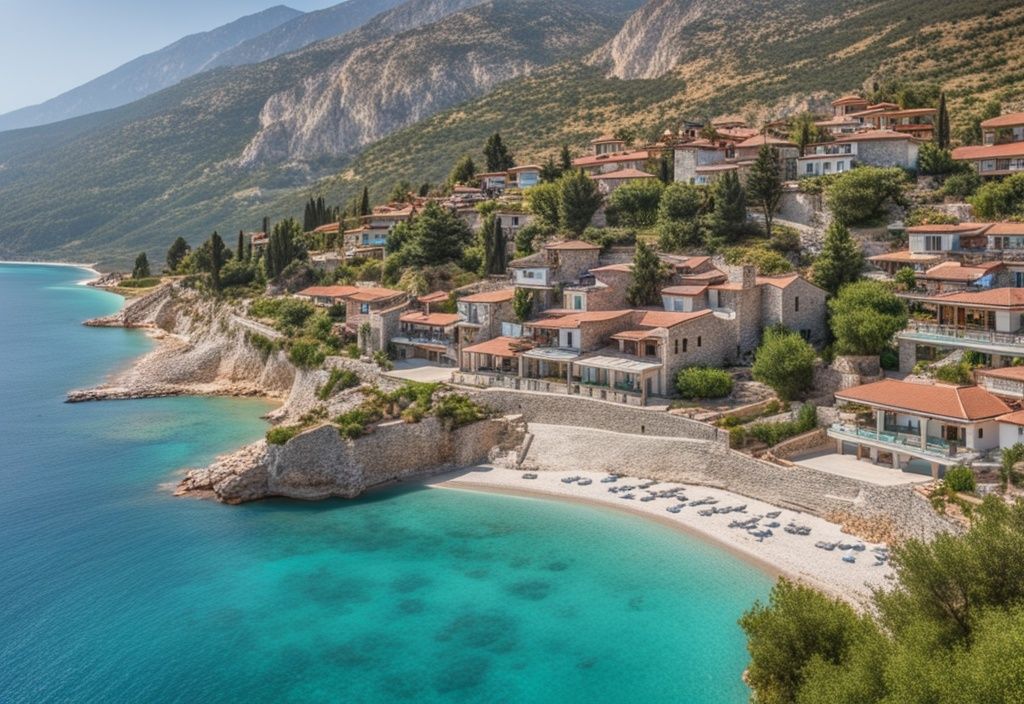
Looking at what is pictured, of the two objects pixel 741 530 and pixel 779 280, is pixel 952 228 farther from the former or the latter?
pixel 741 530

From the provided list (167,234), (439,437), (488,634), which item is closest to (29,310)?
(167,234)

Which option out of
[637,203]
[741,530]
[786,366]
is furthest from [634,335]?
[637,203]

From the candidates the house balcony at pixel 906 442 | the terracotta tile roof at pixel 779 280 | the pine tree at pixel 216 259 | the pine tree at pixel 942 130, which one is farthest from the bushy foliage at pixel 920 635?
the pine tree at pixel 216 259

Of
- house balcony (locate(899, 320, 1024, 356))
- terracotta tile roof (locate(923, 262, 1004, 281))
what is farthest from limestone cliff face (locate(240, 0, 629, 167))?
house balcony (locate(899, 320, 1024, 356))

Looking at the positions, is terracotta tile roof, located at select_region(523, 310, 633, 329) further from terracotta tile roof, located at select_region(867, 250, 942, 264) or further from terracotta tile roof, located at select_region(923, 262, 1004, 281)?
terracotta tile roof, located at select_region(923, 262, 1004, 281)

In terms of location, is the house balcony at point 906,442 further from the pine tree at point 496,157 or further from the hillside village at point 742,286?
the pine tree at point 496,157

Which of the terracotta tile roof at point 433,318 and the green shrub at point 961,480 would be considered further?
the terracotta tile roof at point 433,318
